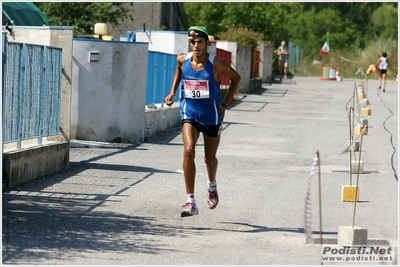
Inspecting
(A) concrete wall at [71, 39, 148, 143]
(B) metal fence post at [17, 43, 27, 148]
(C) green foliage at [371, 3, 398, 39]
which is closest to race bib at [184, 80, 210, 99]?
(B) metal fence post at [17, 43, 27, 148]

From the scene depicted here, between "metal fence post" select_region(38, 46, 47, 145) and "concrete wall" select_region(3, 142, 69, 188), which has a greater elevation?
"metal fence post" select_region(38, 46, 47, 145)

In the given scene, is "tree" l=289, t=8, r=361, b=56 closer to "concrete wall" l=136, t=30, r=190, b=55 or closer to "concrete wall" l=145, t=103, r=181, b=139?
"concrete wall" l=136, t=30, r=190, b=55

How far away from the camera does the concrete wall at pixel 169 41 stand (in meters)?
25.0

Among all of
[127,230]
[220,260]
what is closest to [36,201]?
[127,230]

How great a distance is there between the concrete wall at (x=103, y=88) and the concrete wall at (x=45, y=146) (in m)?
2.33

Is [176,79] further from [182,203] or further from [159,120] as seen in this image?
[159,120]

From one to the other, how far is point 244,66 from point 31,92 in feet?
73.1

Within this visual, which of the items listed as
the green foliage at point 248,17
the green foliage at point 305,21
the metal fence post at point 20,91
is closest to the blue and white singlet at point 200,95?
the metal fence post at point 20,91

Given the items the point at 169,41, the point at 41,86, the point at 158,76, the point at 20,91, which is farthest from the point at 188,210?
the point at 169,41

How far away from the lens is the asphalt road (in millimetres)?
7727

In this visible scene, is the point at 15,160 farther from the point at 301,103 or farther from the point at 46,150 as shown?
the point at 301,103

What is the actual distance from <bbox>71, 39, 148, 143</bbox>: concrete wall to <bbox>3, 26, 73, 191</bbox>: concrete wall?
2.33 m

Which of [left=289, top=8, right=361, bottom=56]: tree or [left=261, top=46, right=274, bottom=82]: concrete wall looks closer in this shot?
[left=261, top=46, right=274, bottom=82]: concrete wall

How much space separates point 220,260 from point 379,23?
8929 centimetres
